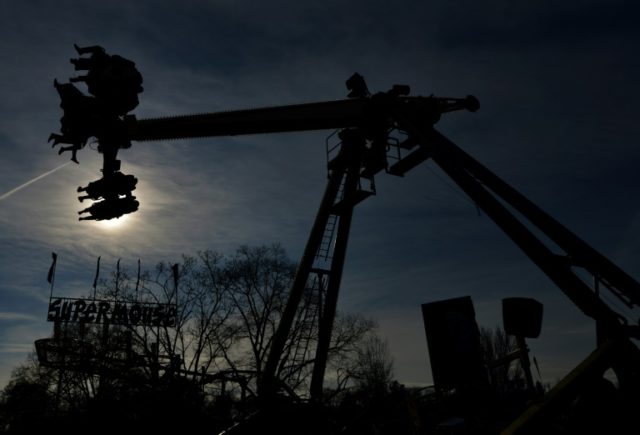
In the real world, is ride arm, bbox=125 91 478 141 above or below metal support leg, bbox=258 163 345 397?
above

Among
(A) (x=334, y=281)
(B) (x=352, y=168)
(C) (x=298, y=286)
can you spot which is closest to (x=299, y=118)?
(B) (x=352, y=168)

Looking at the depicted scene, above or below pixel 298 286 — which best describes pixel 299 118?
above

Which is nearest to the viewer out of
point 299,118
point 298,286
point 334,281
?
point 299,118

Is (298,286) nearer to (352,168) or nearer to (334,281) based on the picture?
(334,281)

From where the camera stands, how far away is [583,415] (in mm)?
3688

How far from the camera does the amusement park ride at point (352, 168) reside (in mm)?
5844

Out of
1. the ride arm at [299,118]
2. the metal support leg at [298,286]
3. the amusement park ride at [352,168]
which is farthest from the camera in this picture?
the metal support leg at [298,286]

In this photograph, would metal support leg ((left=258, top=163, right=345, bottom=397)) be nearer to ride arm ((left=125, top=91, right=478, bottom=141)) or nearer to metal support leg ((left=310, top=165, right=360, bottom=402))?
metal support leg ((left=310, top=165, right=360, bottom=402))

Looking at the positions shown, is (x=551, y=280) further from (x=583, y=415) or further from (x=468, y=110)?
(x=468, y=110)

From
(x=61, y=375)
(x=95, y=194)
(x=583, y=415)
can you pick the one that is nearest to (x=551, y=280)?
(x=583, y=415)

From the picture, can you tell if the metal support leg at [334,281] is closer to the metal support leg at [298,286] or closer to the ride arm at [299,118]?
the metal support leg at [298,286]

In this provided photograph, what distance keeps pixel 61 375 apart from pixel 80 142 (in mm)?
17768

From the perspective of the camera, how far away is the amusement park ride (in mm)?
5844

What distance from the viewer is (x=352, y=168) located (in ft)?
39.5
